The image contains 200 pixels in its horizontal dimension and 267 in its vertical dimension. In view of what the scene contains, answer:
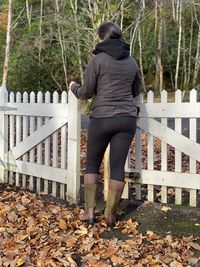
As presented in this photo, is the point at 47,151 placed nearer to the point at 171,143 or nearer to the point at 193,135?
the point at 171,143

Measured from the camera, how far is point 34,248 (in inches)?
166

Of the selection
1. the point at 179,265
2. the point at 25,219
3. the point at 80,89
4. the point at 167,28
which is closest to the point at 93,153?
the point at 80,89

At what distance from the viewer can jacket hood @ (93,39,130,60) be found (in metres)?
4.73

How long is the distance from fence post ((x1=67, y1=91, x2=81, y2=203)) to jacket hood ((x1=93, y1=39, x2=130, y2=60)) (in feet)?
3.79

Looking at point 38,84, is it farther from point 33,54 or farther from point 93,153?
point 93,153

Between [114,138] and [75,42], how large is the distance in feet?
78.2

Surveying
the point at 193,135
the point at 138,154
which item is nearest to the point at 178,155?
the point at 193,135

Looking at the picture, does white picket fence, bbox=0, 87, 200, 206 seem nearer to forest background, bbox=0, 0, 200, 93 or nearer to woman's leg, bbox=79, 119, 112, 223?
woman's leg, bbox=79, 119, 112, 223

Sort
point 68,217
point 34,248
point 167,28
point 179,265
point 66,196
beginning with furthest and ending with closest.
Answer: point 167,28 → point 66,196 → point 68,217 → point 34,248 → point 179,265

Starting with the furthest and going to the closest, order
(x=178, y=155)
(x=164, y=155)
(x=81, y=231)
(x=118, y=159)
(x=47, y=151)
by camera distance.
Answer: (x=47, y=151) < (x=164, y=155) < (x=178, y=155) < (x=118, y=159) < (x=81, y=231)

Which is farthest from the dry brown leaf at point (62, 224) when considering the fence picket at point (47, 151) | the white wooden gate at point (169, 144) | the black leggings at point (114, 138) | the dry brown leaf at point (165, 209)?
the fence picket at point (47, 151)

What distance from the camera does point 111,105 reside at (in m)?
4.74

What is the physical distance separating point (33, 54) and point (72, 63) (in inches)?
106

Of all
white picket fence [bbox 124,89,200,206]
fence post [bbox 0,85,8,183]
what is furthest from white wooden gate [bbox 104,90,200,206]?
fence post [bbox 0,85,8,183]
